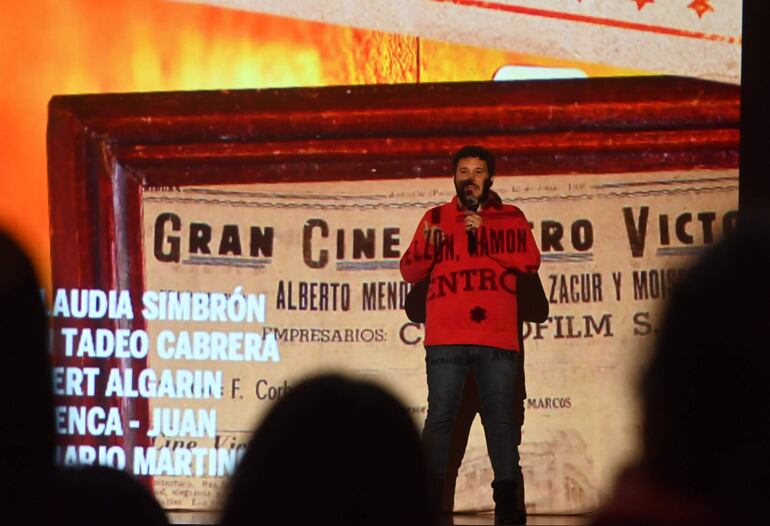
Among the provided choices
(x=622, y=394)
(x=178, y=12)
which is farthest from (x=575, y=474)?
(x=178, y=12)

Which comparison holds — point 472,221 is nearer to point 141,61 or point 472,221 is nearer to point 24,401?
point 141,61

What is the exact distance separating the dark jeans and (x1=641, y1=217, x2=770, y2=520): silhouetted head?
92.7 inches

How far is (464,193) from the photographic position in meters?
3.18

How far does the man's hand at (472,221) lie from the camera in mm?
3172

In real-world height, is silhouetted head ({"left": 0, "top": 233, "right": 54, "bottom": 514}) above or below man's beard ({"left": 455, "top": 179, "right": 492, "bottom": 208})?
below

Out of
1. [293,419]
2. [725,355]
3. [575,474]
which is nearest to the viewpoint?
[725,355]

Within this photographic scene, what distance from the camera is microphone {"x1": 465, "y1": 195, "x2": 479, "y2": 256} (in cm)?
316

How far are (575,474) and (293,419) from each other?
2333 mm

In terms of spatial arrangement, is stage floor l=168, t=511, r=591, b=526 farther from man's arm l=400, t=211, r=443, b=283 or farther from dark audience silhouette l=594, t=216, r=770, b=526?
dark audience silhouette l=594, t=216, r=770, b=526

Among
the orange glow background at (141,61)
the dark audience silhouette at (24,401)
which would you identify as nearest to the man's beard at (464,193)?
the orange glow background at (141,61)

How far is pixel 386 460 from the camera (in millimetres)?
908

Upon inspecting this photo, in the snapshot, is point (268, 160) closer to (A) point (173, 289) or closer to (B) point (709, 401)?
(A) point (173, 289)

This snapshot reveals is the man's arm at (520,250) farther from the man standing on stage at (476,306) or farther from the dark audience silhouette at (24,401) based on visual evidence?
the dark audience silhouette at (24,401)

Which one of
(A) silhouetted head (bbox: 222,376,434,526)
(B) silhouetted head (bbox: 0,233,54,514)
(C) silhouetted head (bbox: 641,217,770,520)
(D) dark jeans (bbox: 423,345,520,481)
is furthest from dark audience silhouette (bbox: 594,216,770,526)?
(D) dark jeans (bbox: 423,345,520,481)
